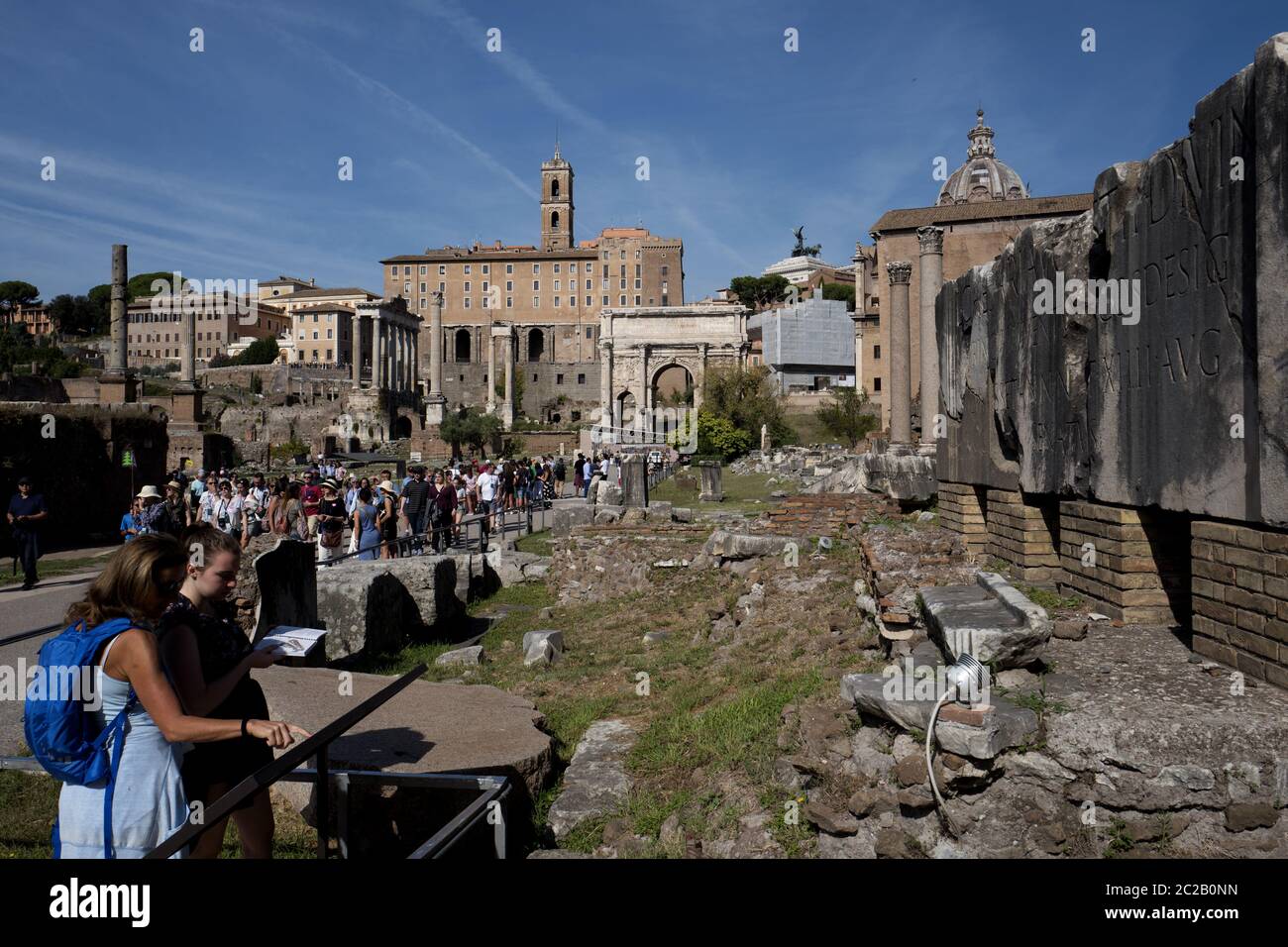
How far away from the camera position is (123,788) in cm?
270

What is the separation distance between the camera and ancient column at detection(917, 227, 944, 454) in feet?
55.8

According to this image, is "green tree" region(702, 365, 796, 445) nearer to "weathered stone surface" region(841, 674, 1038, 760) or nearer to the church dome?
the church dome

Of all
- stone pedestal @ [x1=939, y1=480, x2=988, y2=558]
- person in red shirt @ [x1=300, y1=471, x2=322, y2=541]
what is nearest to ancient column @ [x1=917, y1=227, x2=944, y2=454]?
stone pedestal @ [x1=939, y1=480, x2=988, y2=558]

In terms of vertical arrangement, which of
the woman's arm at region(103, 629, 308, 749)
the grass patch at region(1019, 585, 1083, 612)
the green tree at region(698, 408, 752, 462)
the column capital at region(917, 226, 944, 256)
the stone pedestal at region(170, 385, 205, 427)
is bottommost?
the grass patch at region(1019, 585, 1083, 612)

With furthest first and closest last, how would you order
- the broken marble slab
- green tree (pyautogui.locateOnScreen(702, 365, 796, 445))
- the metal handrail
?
1. green tree (pyautogui.locateOnScreen(702, 365, 796, 445))
2. the broken marble slab
3. the metal handrail

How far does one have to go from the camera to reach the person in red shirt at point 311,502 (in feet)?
45.0

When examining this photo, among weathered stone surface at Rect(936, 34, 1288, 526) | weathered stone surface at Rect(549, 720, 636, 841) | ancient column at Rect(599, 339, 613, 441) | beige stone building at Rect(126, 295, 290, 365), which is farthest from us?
beige stone building at Rect(126, 295, 290, 365)

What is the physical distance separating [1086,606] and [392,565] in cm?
694

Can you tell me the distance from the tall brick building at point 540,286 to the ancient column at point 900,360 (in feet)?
239

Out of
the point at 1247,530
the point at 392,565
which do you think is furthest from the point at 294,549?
the point at 1247,530

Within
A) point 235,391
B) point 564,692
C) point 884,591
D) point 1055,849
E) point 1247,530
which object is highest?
point 235,391

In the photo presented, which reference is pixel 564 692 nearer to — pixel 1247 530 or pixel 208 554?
pixel 208 554

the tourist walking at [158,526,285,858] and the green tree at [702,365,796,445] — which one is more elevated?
the green tree at [702,365,796,445]

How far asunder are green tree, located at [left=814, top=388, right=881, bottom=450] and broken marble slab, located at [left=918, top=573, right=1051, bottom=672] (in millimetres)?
40240
